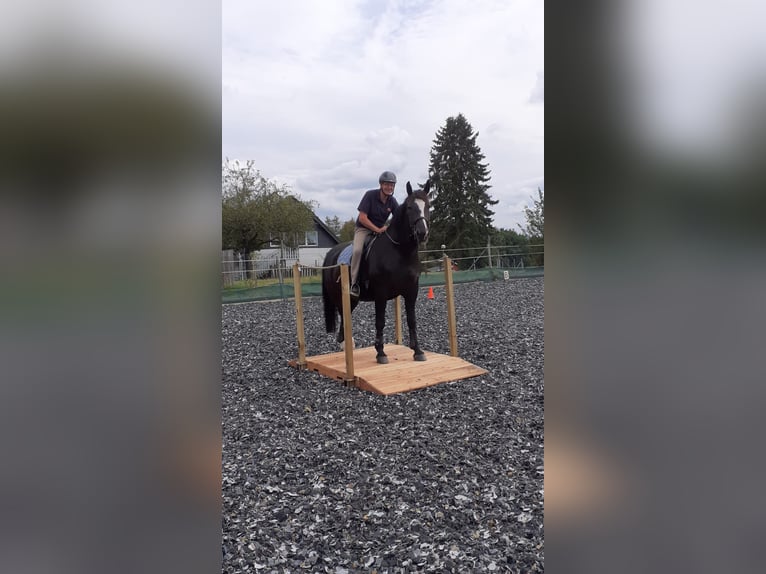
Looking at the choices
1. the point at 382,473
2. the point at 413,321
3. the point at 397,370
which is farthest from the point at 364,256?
the point at 382,473

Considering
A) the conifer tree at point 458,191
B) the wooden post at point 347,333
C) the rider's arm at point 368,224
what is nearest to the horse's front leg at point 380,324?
the wooden post at point 347,333

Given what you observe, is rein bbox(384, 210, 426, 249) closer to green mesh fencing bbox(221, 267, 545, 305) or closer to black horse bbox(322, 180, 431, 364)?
black horse bbox(322, 180, 431, 364)

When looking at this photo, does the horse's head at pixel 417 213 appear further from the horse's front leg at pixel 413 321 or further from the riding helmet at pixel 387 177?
the horse's front leg at pixel 413 321

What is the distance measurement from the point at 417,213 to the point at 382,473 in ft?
9.99

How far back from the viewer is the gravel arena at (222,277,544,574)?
8.32 ft

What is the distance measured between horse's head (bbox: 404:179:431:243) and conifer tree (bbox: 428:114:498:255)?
104 ft

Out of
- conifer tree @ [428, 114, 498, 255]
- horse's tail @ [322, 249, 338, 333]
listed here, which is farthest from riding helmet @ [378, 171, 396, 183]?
conifer tree @ [428, 114, 498, 255]
